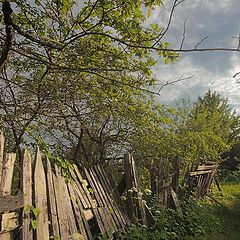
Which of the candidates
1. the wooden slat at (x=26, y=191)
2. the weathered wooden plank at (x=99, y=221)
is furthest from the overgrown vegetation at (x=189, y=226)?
the wooden slat at (x=26, y=191)

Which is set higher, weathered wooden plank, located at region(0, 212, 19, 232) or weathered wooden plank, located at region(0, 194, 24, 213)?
weathered wooden plank, located at region(0, 194, 24, 213)

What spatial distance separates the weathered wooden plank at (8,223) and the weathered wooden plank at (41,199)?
0.26 meters

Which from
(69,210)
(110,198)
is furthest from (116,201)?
(69,210)

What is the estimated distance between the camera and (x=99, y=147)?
27.5ft

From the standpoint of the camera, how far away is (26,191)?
2645mm

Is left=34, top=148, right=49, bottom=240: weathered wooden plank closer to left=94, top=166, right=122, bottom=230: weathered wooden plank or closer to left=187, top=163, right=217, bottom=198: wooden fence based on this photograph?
left=94, top=166, right=122, bottom=230: weathered wooden plank

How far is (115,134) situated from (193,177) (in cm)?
288

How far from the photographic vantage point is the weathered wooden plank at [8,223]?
230 centimetres

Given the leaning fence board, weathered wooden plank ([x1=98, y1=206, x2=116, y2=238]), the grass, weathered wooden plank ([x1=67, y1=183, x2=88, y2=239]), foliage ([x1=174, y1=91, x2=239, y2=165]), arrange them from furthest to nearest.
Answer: foliage ([x1=174, y1=91, x2=239, y2=165]) → the grass → the leaning fence board → weathered wooden plank ([x1=98, y1=206, x2=116, y2=238]) → weathered wooden plank ([x1=67, y1=183, x2=88, y2=239])

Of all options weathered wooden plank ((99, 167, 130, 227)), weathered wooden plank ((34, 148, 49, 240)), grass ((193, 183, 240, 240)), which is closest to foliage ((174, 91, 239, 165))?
grass ((193, 183, 240, 240))

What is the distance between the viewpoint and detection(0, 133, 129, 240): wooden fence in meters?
2.41

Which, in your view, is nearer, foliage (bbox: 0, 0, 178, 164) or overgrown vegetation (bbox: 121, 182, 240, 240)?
foliage (bbox: 0, 0, 178, 164)

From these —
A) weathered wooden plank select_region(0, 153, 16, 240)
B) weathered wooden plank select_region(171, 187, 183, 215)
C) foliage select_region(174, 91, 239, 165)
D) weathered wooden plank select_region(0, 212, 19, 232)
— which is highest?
foliage select_region(174, 91, 239, 165)

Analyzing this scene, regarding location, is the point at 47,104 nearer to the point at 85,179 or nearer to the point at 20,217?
the point at 85,179
